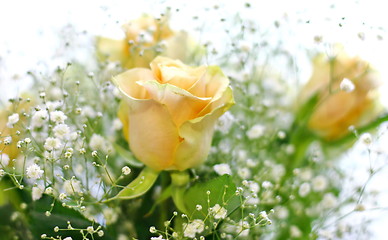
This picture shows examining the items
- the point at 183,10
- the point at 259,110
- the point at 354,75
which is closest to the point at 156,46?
the point at 183,10

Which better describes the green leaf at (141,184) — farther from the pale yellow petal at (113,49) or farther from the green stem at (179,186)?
the pale yellow petal at (113,49)

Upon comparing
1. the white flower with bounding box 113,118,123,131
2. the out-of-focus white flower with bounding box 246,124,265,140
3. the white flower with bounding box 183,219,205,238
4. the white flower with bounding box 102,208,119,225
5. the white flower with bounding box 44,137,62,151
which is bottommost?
the white flower with bounding box 102,208,119,225

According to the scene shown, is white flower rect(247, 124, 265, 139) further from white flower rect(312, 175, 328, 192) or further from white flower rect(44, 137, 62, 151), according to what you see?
white flower rect(44, 137, 62, 151)

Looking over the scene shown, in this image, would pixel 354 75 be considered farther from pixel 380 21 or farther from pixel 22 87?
pixel 22 87

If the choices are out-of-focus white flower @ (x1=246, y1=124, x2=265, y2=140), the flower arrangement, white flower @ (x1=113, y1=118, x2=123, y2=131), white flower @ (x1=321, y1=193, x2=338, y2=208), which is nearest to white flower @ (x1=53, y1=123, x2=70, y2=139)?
the flower arrangement

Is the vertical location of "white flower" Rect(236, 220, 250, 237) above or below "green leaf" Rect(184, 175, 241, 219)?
below

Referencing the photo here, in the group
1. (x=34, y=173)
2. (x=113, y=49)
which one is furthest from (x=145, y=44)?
(x=34, y=173)
